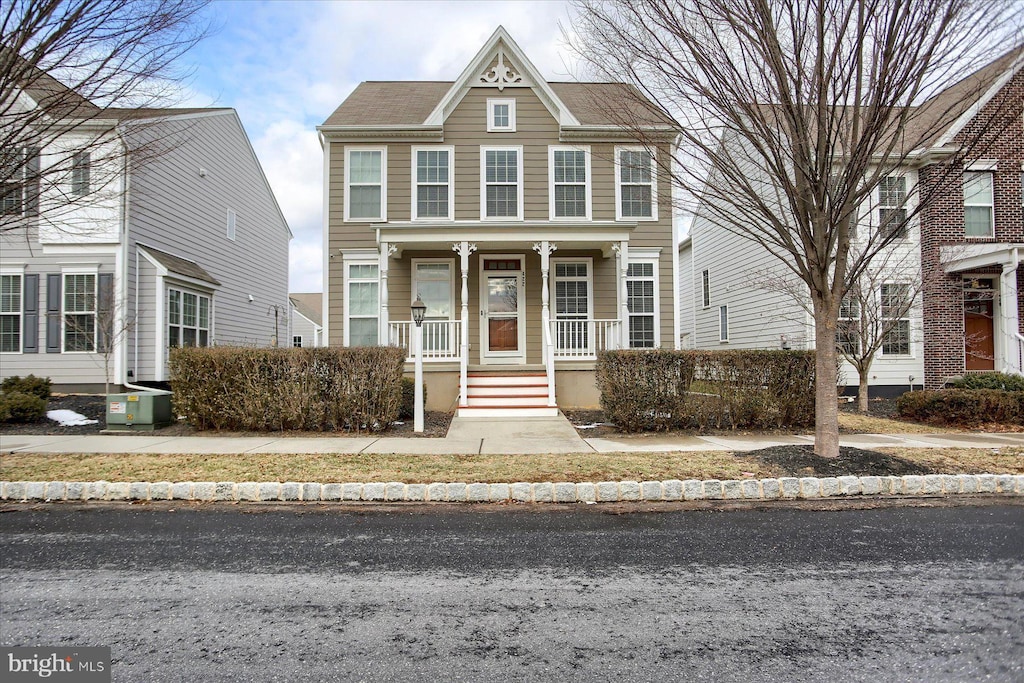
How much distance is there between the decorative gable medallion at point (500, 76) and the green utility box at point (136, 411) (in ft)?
32.8

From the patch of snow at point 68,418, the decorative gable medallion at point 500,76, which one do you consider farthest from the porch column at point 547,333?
the patch of snow at point 68,418

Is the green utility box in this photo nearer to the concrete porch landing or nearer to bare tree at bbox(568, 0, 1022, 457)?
the concrete porch landing

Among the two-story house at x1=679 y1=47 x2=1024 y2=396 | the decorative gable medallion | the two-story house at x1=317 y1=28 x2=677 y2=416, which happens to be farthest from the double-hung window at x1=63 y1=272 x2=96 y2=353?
the two-story house at x1=679 y1=47 x2=1024 y2=396

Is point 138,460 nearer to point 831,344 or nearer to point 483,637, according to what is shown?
point 483,637

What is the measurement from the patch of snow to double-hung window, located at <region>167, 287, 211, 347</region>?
431 cm

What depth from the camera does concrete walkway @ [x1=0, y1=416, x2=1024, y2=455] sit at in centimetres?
767

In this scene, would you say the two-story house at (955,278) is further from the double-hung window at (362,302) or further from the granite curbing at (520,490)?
the double-hung window at (362,302)

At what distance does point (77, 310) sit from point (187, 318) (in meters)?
2.66

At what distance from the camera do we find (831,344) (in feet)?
21.9

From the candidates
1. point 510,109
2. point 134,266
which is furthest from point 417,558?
point 134,266

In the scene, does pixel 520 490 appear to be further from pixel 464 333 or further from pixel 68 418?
pixel 68 418

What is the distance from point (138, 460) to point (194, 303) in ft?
34.9

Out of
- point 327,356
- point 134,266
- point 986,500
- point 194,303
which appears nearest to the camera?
point 986,500

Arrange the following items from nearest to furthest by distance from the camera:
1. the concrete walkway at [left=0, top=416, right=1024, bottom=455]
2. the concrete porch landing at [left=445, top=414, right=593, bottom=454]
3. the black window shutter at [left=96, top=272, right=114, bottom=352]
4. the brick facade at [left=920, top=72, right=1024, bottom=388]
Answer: the concrete walkway at [left=0, top=416, right=1024, bottom=455]
the concrete porch landing at [left=445, top=414, right=593, bottom=454]
the black window shutter at [left=96, top=272, right=114, bottom=352]
the brick facade at [left=920, top=72, right=1024, bottom=388]
